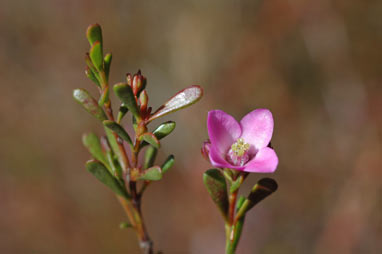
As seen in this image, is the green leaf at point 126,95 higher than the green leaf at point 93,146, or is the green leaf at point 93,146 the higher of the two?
the green leaf at point 126,95

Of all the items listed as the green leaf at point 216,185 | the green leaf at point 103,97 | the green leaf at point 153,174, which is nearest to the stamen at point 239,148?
the green leaf at point 216,185

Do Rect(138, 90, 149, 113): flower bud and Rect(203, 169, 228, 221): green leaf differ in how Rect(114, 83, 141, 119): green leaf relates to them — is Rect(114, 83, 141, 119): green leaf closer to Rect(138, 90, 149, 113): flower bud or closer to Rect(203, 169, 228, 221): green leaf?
Rect(138, 90, 149, 113): flower bud

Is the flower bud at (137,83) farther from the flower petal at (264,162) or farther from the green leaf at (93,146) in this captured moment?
the flower petal at (264,162)

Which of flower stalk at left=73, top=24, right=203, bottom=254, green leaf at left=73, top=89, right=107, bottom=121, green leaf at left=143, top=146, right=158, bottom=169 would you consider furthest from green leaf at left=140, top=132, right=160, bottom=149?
green leaf at left=143, top=146, right=158, bottom=169

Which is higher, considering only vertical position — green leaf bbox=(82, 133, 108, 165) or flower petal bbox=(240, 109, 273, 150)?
green leaf bbox=(82, 133, 108, 165)

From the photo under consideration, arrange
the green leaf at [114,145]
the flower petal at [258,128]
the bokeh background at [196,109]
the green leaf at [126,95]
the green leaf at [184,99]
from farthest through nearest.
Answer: the bokeh background at [196,109], the flower petal at [258,128], the green leaf at [114,145], the green leaf at [184,99], the green leaf at [126,95]

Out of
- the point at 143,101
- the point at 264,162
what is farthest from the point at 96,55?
the point at 264,162

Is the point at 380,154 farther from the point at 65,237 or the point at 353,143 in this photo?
the point at 65,237
